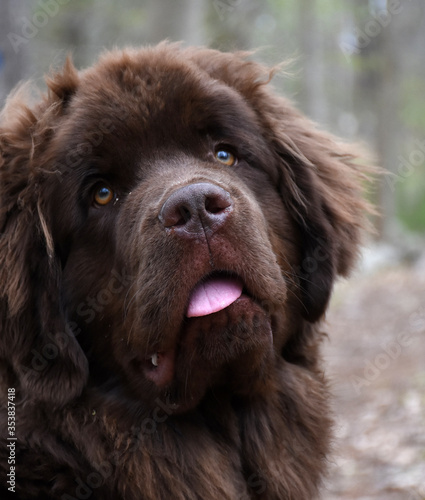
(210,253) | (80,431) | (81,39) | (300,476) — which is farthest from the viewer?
(81,39)

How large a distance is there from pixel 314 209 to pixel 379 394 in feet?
13.8

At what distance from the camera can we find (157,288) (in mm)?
2719

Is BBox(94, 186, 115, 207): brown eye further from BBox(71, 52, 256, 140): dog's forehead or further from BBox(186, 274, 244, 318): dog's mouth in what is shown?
BBox(186, 274, 244, 318): dog's mouth

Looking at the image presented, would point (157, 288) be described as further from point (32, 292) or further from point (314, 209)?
point (314, 209)

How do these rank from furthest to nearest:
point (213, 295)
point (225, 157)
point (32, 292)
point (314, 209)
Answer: point (314, 209) → point (225, 157) → point (32, 292) → point (213, 295)

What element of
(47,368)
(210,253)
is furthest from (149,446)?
(210,253)

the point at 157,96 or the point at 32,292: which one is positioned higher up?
the point at 157,96

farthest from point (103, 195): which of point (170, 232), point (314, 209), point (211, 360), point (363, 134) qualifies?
point (363, 134)

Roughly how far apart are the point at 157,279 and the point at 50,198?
799 mm

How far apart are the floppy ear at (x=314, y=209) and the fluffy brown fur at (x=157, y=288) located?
0.4 inches

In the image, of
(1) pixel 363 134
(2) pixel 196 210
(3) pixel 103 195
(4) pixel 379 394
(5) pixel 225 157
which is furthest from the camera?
(1) pixel 363 134

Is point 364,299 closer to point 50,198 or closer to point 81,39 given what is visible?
point 50,198

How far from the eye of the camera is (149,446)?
3.04 meters

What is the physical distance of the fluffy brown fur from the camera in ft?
9.13
